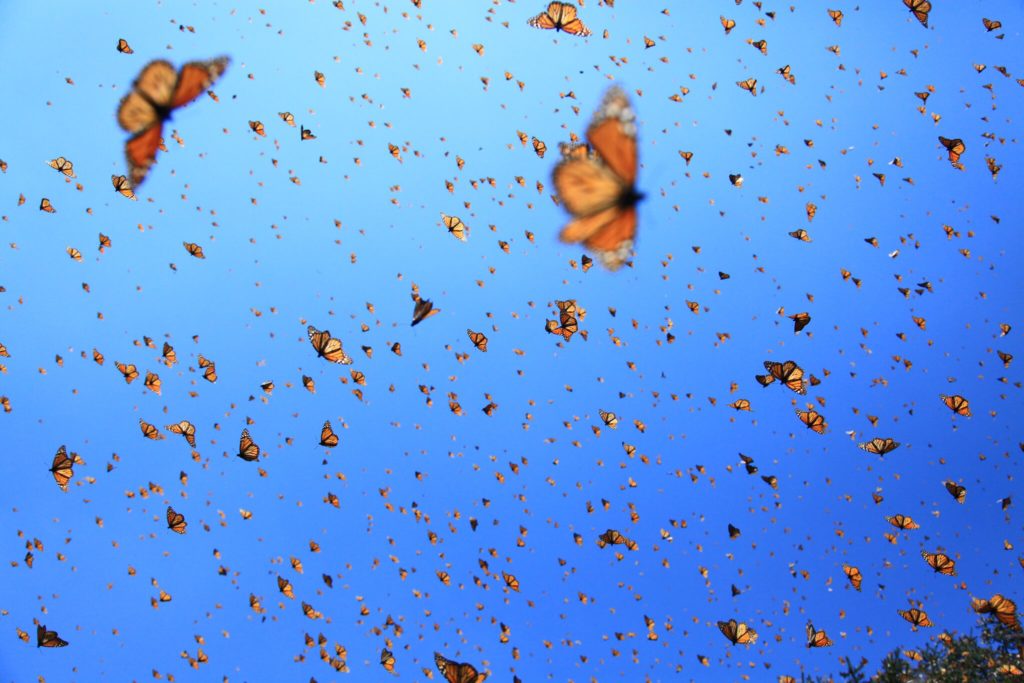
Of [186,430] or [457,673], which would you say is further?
[186,430]

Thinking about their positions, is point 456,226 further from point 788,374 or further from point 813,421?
point 813,421

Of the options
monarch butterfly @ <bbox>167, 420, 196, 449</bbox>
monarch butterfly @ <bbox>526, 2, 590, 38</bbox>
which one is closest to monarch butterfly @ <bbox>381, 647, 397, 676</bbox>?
monarch butterfly @ <bbox>167, 420, 196, 449</bbox>

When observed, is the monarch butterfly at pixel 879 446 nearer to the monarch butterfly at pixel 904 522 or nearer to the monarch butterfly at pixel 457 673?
the monarch butterfly at pixel 904 522

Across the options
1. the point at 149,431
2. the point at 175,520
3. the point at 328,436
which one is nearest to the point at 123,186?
the point at 149,431

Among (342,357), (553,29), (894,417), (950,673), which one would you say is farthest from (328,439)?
(950,673)

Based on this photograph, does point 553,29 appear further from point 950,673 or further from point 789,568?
point 950,673

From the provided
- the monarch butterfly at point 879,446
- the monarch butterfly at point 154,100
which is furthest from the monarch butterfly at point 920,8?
the monarch butterfly at point 154,100
